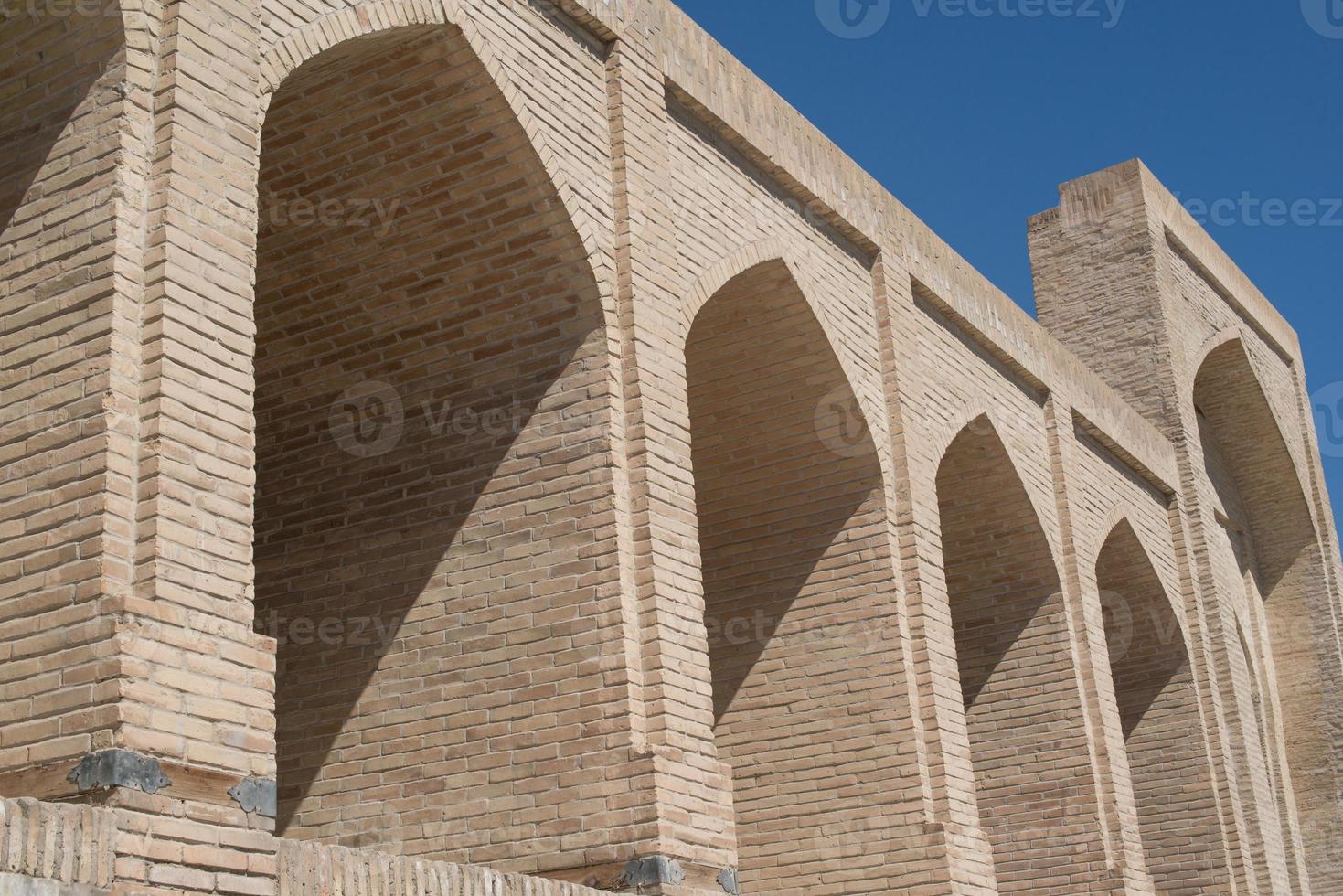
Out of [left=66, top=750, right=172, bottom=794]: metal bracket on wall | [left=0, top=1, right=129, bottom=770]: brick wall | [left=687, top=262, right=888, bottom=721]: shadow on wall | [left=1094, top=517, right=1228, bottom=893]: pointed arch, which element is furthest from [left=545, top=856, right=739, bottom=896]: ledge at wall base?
[left=1094, top=517, right=1228, bottom=893]: pointed arch

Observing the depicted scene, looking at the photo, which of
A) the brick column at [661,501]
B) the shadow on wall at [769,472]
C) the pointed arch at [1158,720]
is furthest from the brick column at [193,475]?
the pointed arch at [1158,720]

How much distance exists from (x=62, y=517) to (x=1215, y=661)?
36.0 ft

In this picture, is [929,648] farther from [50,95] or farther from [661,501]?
[50,95]

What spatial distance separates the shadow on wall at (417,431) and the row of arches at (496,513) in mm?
11

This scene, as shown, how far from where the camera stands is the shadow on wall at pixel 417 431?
598 cm

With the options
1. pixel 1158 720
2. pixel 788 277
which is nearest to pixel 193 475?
pixel 788 277

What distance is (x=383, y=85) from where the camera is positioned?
19.7ft

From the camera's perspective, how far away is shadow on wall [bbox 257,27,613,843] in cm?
598

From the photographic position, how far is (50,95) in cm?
444

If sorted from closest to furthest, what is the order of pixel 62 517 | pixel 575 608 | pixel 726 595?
pixel 62 517 < pixel 575 608 < pixel 726 595

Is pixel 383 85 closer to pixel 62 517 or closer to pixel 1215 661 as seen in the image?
pixel 62 517

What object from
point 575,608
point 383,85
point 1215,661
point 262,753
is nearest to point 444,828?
point 575,608

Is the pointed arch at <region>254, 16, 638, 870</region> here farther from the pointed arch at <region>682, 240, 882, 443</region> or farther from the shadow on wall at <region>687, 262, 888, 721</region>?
the shadow on wall at <region>687, 262, 888, 721</region>

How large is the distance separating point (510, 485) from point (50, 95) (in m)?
2.37
